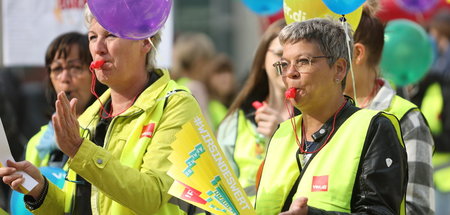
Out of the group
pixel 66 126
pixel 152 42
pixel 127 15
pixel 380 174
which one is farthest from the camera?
pixel 152 42

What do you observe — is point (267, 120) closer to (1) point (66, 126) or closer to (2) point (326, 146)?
(2) point (326, 146)

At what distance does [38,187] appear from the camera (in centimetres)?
386

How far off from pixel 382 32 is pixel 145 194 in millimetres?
1760

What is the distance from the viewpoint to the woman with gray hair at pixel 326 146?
328cm

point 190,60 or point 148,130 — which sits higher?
point 190,60

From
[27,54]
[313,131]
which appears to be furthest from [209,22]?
[313,131]

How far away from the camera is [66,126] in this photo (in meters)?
3.37

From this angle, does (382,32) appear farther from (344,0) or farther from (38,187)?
(38,187)

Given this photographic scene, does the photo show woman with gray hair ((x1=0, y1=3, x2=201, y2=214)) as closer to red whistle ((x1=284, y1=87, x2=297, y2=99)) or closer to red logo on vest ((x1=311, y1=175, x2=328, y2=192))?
red whistle ((x1=284, y1=87, x2=297, y2=99))

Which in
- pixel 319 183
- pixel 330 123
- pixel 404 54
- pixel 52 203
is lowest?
pixel 52 203

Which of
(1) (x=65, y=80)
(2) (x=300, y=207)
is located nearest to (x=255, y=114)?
(1) (x=65, y=80)

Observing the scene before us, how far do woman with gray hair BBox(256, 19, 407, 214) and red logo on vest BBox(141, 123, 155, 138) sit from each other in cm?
52

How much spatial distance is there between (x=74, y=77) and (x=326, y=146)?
1.95m

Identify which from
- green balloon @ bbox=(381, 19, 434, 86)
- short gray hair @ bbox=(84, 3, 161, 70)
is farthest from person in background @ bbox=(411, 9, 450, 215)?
short gray hair @ bbox=(84, 3, 161, 70)
